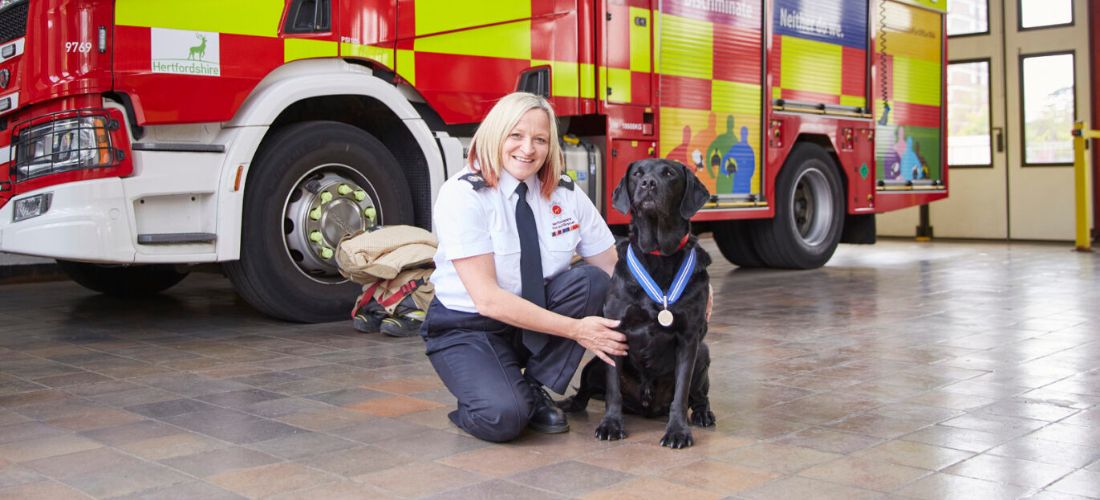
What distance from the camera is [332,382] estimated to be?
4.27m

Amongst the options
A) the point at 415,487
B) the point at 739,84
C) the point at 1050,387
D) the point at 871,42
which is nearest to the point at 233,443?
the point at 415,487

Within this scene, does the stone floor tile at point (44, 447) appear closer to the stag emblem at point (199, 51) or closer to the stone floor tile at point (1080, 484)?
the stag emblem at point (199, 51)

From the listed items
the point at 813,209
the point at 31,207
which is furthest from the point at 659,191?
the point at 813,209

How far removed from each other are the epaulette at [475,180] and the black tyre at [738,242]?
6515 mm

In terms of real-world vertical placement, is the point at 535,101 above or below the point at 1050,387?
above

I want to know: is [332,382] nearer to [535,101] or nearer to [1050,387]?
[535,101]

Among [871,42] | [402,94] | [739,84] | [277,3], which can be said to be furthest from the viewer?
[871,42]

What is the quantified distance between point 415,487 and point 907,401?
190cm

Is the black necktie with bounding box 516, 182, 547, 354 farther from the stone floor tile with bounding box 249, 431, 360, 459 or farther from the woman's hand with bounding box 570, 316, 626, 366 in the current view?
the stone floor tile with bounding box 249, 431, 360, 459

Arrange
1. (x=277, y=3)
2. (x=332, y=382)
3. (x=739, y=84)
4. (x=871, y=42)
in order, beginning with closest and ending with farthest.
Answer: (x=332, y=382), (x=277, y=3), (x=739, y=84), (x=871, y=42)

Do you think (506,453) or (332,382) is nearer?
(506,453)

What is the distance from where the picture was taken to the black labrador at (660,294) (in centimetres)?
321

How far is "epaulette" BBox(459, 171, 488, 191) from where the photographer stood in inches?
131

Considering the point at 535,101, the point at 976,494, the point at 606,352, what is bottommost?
the point at 976,494
